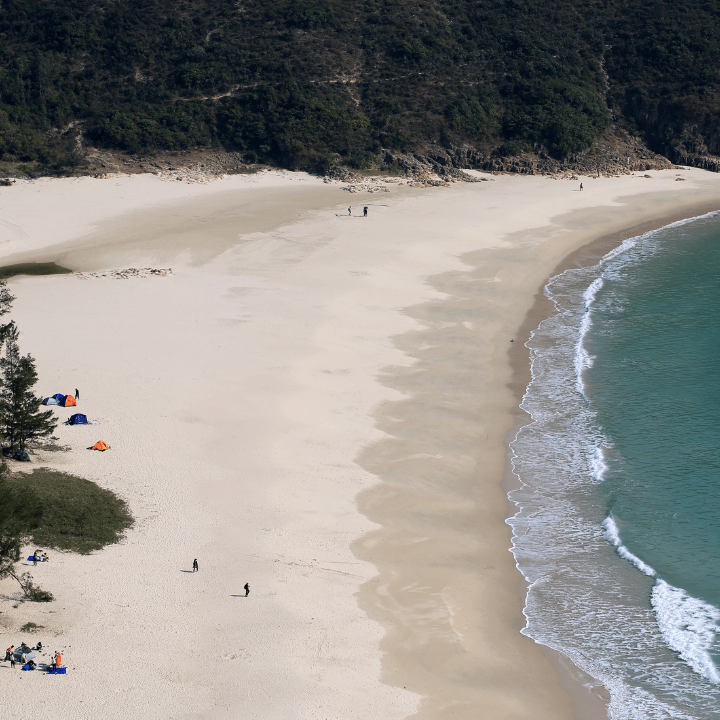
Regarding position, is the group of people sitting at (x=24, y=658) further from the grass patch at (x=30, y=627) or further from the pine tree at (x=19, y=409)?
the pine tree at (x=19, y=409)

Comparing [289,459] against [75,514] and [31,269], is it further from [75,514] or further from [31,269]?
[31,269]

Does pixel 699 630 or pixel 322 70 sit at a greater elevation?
pixel 322 70

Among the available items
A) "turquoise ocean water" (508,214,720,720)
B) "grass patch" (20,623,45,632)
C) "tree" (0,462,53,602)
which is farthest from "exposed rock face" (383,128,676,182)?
"grass patch" (20,623,45,632)

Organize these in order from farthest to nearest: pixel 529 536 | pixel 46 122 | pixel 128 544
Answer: pixel 46 122 < pixel 529 536 < pixel 128 544

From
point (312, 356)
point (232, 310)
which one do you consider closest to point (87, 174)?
point (232, 310)

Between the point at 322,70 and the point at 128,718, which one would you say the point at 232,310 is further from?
the point at 322,70

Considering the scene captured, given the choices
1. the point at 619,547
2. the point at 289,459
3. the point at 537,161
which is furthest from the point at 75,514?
the point at 537,161

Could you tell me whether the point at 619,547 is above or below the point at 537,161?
below
